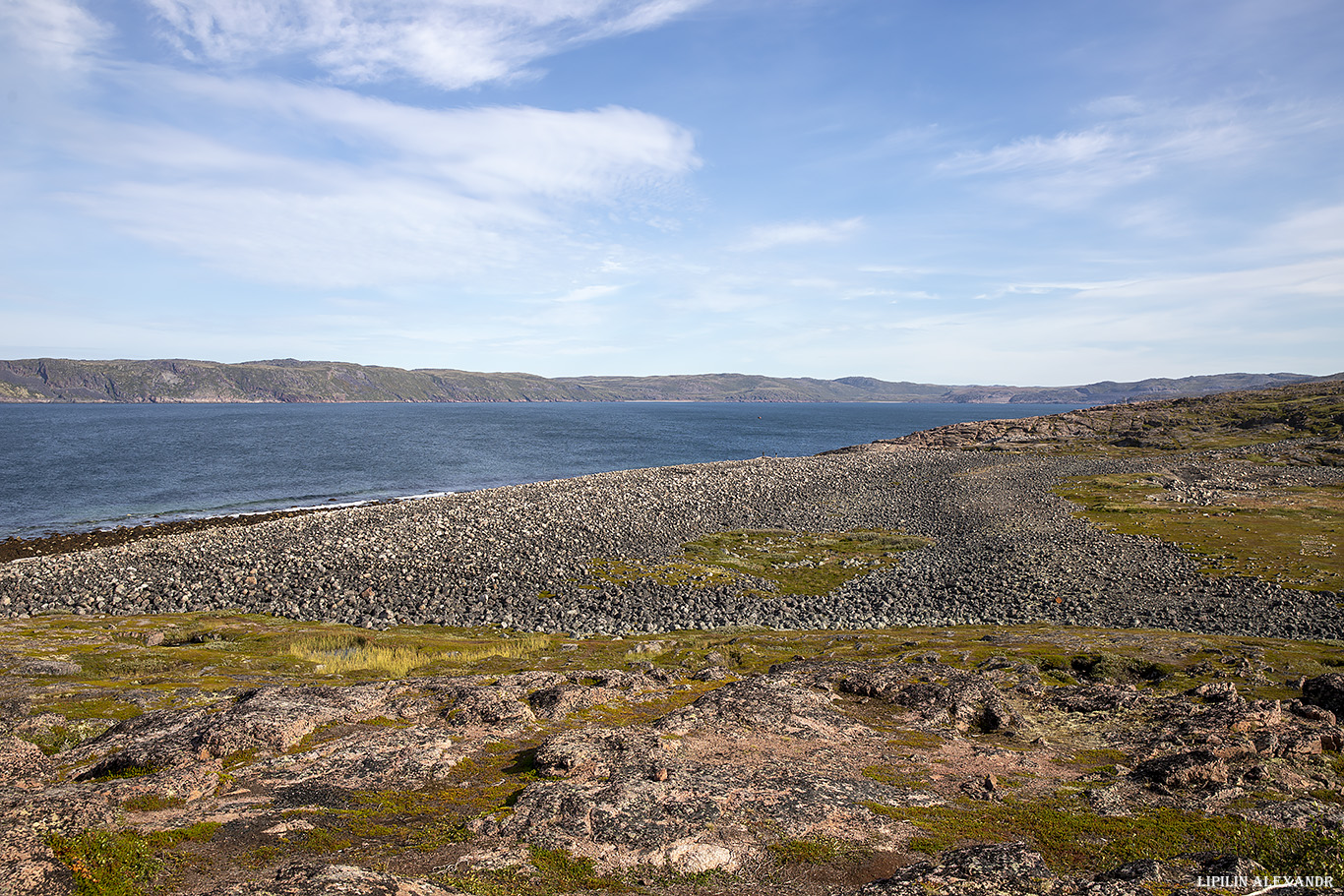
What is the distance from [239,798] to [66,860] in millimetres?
2840

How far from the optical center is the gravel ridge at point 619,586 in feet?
98.8

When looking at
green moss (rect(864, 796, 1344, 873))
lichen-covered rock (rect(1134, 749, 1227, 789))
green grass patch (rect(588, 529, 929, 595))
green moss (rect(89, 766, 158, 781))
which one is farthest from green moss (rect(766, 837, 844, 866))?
green grass patch (rect(588, 529, 929, 595))

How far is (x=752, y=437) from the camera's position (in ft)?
561

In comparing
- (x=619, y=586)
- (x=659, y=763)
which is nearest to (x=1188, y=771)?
(x=659, y=763)

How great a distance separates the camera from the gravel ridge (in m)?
30.1

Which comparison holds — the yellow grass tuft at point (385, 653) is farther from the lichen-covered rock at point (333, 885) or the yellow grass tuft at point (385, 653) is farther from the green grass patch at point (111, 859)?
the lichen-covered rock at point (333, 885)

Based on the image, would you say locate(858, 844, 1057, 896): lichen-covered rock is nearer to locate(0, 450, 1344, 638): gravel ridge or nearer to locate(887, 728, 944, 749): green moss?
locate(887, 728, 944, 749): green moss

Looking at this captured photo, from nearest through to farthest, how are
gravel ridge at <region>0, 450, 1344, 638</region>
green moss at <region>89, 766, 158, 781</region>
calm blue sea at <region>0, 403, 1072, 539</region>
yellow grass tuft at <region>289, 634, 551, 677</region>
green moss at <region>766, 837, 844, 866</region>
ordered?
green moss at <region>766, 837, 844, 866</region>
green moss at <region>89, 766, 158, 781</region>
yellow grass tuft at <region>289, 634, 551, 677</region>
gravel ridge at <region>0, 450, 1344, 638</region>
calm blue sea at <region>0, 403, 1072, 539</region>

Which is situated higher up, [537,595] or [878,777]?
[878,777]

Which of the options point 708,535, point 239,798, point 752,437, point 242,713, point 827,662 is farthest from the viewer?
point 752,437

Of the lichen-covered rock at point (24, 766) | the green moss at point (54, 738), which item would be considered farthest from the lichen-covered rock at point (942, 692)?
the green moss at point (54, 738)

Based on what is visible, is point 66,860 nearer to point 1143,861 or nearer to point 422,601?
point 1143,861

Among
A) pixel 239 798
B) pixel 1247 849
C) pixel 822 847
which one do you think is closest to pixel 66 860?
pixel 239 798

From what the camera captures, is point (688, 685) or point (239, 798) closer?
point (239, 798)
